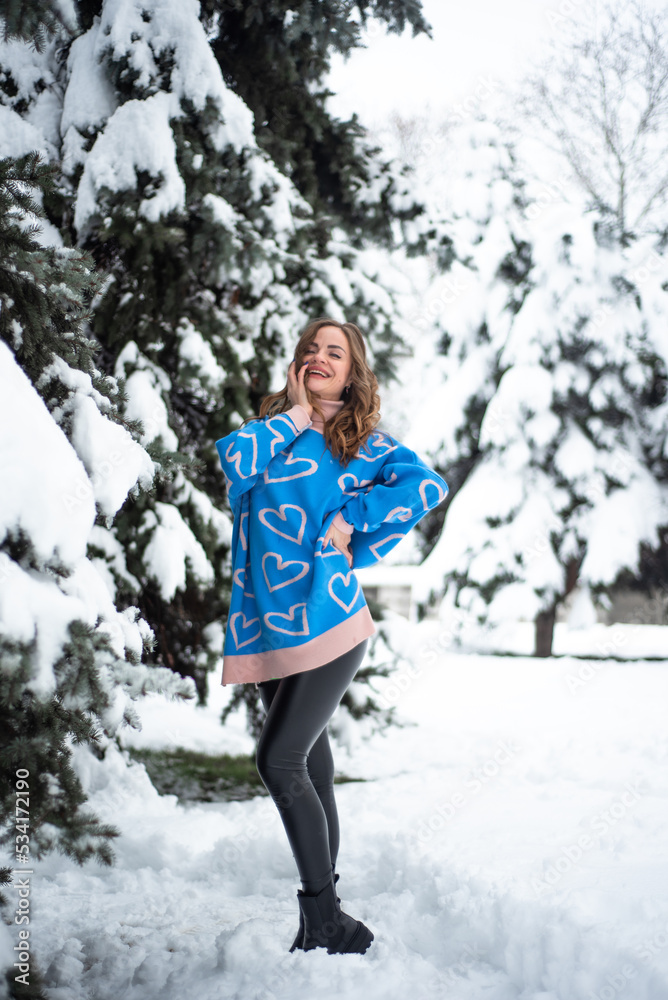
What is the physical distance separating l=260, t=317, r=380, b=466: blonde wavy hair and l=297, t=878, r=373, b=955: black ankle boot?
1.35 meters

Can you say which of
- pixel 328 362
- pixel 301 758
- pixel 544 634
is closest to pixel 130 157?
pixel 328 362

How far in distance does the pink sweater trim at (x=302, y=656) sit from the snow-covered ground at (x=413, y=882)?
0.77 meters

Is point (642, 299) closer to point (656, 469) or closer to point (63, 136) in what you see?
point (656, 469)

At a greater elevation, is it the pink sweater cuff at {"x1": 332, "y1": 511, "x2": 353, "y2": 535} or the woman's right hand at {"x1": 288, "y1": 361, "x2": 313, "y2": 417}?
the woman's right hand at {"x1": 288, "y1": 361, "x2": 313, "y2": 417}

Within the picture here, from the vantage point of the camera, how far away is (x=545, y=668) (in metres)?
8.45

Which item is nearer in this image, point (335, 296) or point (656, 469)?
point (335, 296)

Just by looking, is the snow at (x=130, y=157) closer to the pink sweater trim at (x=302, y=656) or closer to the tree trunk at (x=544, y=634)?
the pink sweater trim at (x=302, y=656)

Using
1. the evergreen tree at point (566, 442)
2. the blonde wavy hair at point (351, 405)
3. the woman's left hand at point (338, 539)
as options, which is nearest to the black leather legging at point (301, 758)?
the woman's left hand at point (338, 539)

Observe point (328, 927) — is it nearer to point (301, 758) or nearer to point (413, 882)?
point (301, 758)

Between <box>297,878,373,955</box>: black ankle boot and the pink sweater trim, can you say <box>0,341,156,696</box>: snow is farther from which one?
<box>297,878,373,955</box>: black ankle boot

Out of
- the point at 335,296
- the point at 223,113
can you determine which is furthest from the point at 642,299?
the point at 223,113

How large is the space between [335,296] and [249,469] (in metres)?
2.66

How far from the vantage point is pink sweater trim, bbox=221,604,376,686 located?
2.21 meters

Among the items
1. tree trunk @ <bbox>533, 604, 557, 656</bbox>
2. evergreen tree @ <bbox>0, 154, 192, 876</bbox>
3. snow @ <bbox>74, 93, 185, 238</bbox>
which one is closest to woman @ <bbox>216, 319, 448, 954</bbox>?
evergreen tree @ <bbox>0, 154, 192, 876</bbox>
